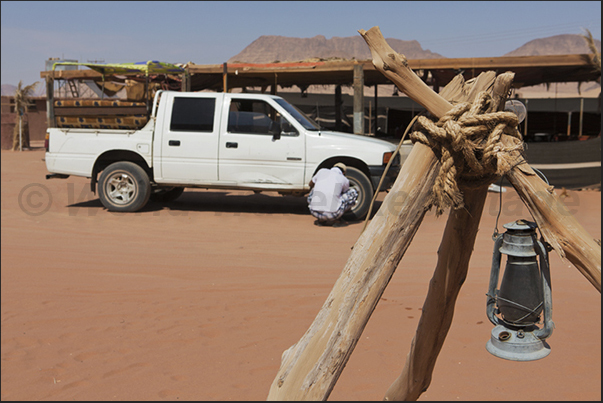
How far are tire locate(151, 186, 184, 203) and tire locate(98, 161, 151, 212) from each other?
47.0 inches

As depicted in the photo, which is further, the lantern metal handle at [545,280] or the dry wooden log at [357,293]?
the lantern metal handle at [545,280]

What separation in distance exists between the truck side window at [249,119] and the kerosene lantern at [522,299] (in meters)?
7.49

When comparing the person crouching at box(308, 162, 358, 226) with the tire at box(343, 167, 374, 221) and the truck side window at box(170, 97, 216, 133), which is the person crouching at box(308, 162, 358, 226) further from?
the truck side window at box(170, 97, 216, 133)

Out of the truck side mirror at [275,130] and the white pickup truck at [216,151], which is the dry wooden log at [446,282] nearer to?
the white pickup truck at [216,151]

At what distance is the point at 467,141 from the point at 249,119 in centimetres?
788

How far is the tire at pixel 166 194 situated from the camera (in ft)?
36.4

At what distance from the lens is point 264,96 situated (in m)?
9.46

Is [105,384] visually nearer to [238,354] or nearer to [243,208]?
[238,354]

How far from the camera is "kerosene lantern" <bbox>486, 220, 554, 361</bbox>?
6.25 ft

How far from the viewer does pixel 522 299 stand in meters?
1.94

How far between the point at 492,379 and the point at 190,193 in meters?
9.97

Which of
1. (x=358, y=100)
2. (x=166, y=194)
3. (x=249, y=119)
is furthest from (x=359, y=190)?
(x=166, y=194)

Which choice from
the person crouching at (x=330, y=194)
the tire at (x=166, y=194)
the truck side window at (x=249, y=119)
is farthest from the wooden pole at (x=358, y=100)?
the tire at (x=166, y=194)

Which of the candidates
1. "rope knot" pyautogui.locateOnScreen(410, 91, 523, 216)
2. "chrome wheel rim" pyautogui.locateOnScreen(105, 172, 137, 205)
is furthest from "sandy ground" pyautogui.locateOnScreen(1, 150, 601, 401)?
"rope knot" pyautogui.locateOnScreen(410, 91, 523, 216)
